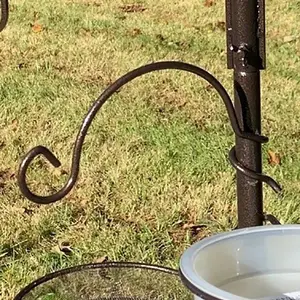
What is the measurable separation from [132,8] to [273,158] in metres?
2.48

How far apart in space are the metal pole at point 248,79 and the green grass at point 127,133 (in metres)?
0.74

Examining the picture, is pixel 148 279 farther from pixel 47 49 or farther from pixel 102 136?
pixel 47 49

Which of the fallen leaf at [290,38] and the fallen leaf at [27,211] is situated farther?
the fallen leaf at [290,38]

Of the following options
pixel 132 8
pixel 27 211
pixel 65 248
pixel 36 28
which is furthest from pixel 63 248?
pixel 132 8

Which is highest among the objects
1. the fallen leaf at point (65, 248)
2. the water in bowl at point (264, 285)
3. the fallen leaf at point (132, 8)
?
the fallen leaf at point (132, 8)

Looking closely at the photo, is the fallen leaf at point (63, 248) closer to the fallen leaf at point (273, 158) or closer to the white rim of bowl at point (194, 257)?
the fallen leaf at point (273, 158)

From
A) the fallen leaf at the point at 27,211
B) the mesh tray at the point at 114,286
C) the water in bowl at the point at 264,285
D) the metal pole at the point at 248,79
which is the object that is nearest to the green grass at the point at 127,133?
the fallen leaf at the point at 27,211

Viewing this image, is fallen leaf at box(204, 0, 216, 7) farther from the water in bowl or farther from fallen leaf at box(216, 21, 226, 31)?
the water in bowl

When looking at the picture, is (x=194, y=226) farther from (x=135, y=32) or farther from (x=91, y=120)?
(x=135, y=32)

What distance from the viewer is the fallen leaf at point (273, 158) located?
2.58 m

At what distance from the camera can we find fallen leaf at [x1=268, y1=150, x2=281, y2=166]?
2.58m

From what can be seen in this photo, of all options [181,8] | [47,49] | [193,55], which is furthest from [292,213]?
[181,8]

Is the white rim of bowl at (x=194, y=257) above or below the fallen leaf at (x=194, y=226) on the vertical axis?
above

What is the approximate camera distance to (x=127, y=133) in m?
2.83
